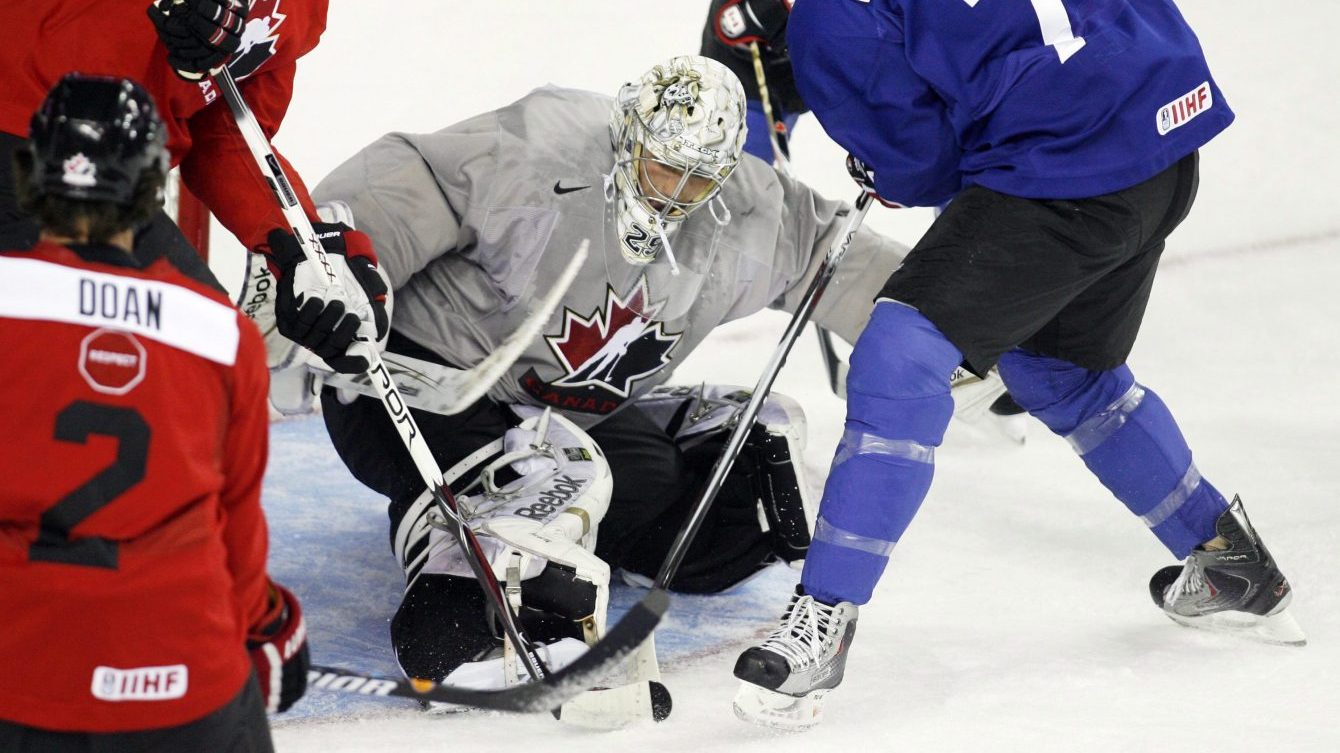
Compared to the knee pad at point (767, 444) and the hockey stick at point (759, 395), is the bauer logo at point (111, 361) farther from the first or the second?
the knee pad at point (767, 444)

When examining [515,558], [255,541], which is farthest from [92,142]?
[515,558]

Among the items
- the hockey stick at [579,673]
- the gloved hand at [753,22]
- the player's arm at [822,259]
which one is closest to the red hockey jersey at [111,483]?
the hockey stick at [579,673]

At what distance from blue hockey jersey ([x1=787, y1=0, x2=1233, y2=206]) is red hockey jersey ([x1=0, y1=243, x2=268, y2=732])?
1.19 m

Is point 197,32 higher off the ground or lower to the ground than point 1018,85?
higher

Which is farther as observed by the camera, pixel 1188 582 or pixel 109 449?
pixel 1188 582

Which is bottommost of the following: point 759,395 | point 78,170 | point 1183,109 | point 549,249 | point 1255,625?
point 1255,625

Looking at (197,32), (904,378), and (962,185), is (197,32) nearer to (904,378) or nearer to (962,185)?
(904,378)

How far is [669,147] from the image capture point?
2275 mm

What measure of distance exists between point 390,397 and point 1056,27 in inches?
40.2

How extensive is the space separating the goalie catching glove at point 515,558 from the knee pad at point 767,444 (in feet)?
1.18

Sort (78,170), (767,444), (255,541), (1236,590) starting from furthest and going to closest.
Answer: (767,444), (1236,590), (255,541), (78,170)

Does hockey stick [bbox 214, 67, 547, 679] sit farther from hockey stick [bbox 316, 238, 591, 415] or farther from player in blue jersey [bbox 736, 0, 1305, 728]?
player in blue jersey [bbox 736, 0, 1305, 728]

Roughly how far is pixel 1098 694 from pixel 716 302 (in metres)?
0.84

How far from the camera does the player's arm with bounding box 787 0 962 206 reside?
224cm
